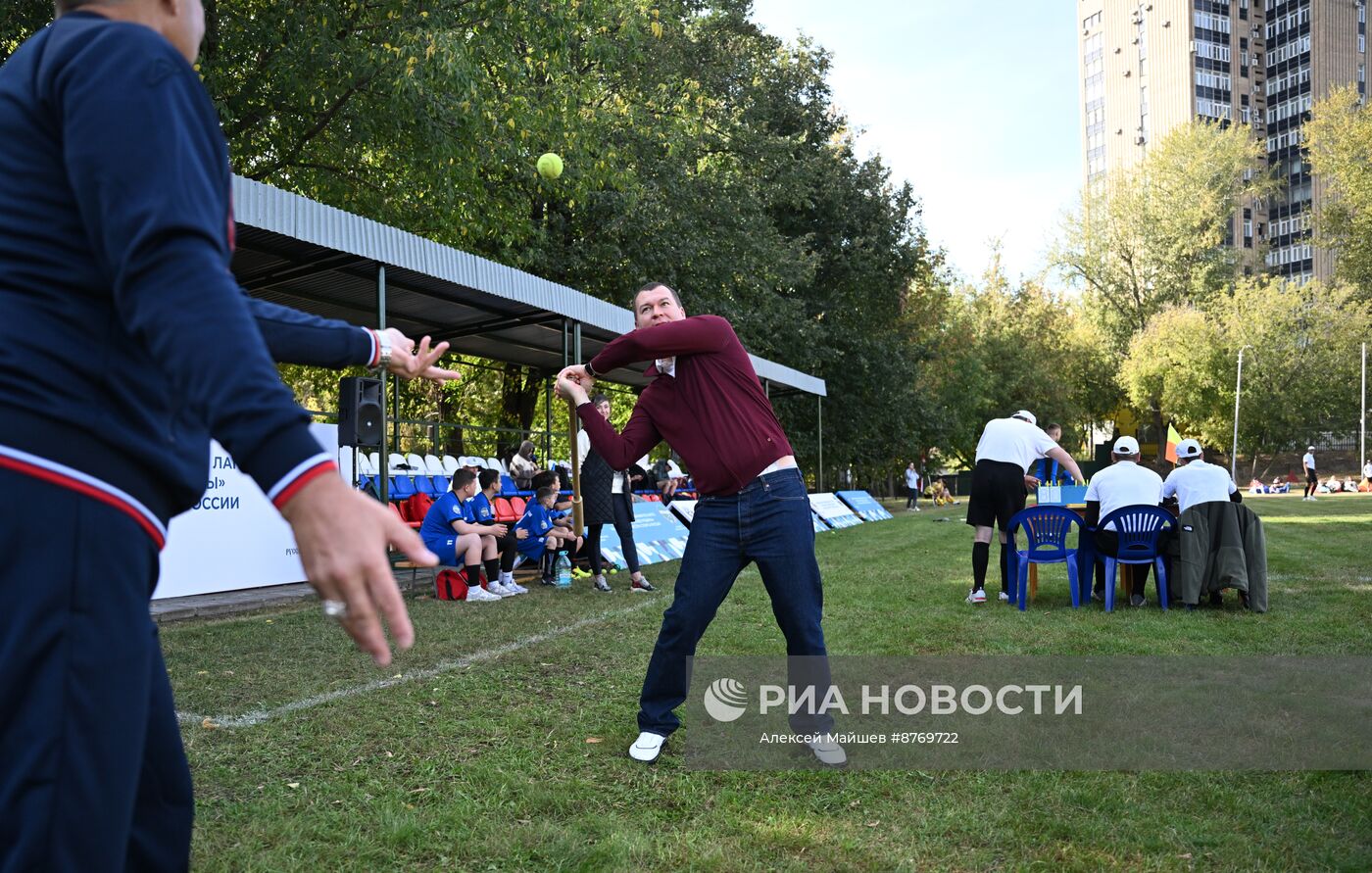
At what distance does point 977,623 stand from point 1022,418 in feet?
8.43

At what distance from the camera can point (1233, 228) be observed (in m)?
82.2

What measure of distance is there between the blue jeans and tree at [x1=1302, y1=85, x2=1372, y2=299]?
185 feet

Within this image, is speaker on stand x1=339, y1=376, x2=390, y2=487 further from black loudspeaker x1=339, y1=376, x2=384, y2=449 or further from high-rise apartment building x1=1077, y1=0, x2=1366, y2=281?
high-rise apartment building x1=1077, y1=0, x2=1366, y2=281

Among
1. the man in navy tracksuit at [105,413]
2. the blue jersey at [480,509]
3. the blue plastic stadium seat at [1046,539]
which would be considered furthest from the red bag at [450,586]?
the man in navy tracksuit at [105,413]

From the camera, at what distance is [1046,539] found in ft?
29.7

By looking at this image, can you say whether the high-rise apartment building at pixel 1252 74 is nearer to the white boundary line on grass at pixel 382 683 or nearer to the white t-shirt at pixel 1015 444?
the white t-shirt at pixel 1015 444

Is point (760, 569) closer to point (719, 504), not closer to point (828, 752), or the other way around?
point (719, 504)

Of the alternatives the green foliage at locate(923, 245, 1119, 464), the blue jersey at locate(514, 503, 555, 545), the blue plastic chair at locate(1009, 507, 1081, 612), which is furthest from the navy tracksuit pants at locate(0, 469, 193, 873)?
the green foliage at locate(923, 245, 1119, 464)

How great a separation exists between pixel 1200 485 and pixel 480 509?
710 cm

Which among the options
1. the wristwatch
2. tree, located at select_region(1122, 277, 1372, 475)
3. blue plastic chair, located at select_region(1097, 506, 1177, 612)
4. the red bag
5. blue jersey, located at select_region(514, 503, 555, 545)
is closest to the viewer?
the wristwatch

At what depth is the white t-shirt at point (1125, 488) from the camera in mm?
8750

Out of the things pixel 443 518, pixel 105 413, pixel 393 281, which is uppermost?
pixel 393 281

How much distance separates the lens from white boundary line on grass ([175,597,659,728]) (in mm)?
4918

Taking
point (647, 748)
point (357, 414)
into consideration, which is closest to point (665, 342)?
point (647, 748)
